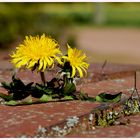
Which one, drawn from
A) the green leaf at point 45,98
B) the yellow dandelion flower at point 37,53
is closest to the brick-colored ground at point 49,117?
the green leaf at point 45,98

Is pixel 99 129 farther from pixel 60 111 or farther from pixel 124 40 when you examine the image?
pixel 124 40

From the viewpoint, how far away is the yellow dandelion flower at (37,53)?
7.30 feet

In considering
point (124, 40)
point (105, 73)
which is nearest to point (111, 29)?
point (124, 40)

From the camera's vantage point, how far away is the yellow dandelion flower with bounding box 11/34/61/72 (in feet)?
7.30

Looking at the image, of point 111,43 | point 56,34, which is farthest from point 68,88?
point 111,43

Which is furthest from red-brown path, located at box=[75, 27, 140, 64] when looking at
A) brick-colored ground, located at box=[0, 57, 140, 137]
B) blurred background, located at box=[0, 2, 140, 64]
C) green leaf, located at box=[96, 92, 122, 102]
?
brick-colored ground, located at box=[0, 57, 140, 137]

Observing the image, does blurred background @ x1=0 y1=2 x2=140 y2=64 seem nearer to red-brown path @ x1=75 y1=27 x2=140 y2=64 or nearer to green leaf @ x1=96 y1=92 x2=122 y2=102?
red-brown path @ x1=75 y1=27 x2=140 y2=64

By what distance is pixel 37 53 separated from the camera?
87.5 inches

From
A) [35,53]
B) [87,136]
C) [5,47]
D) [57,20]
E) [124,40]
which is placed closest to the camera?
[87,136]

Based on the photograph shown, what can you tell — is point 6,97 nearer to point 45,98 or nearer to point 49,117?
point 45,98

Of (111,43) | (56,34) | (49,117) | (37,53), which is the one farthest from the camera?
(111,43)

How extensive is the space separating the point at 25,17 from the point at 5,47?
3.22 ft

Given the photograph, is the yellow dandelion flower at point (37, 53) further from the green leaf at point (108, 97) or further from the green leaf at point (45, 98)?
the green leaf at point (108, 97)

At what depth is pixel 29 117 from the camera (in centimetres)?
198
